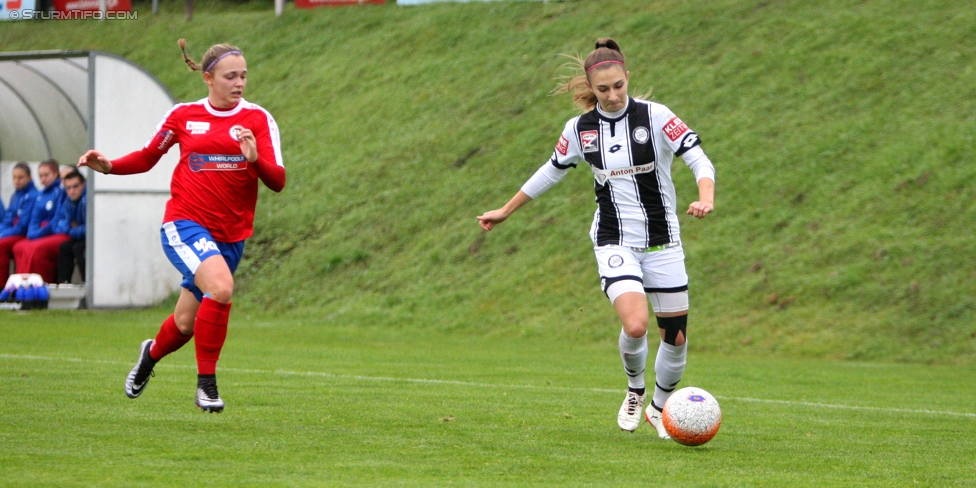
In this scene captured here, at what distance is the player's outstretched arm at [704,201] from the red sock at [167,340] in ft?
10.4

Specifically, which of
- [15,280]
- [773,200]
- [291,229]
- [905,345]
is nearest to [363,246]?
[291,229]

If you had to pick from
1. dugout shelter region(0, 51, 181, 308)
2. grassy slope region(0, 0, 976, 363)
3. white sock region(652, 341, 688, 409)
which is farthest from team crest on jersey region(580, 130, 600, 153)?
dugout shelter region(0, 51, 181, 308)

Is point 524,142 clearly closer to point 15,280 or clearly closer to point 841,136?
point 841,136

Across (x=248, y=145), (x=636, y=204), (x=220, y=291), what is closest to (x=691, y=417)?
(x=636, y=204)

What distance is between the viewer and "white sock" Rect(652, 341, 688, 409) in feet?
24.0

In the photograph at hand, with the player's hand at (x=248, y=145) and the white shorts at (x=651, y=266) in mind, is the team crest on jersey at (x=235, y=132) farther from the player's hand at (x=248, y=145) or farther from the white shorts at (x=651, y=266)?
the white shorts at (x=651, y=266)

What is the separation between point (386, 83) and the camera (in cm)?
2653

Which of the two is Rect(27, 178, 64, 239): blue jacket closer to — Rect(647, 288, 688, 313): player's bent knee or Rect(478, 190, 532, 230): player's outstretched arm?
Rect(478, 190, 532, 230): player's outstretched arm

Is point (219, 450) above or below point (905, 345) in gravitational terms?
above

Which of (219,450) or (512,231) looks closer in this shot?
(219,450)

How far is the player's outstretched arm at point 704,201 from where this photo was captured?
21.6 ft

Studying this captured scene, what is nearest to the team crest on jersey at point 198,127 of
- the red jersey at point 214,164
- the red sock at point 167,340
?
the red jersey at point 214,164

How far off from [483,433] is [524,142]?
49.5 feet

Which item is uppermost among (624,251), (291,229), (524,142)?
(624,251)
